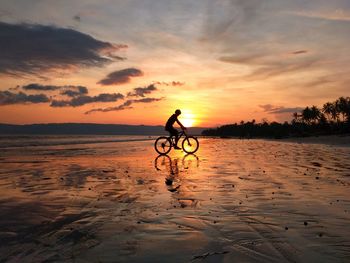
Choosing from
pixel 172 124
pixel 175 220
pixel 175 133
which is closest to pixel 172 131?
pixel 175 133

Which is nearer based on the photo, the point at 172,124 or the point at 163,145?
the point at 172,124

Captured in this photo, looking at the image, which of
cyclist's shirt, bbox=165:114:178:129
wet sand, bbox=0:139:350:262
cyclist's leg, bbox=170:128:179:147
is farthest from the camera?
cyclist's leg, bbox=170:128:179:147

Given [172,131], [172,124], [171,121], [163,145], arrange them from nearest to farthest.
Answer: [171,121]
[172,124]
[172,131]
[163,145]

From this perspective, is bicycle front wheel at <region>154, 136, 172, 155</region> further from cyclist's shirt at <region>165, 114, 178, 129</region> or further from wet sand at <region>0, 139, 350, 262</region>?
wet sand at <region>0, 139, 350, 262</region>

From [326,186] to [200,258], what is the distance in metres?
7.95

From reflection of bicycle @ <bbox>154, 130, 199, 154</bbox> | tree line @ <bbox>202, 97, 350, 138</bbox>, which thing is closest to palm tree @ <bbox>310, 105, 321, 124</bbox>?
tree line @ <bbox>202, 97, 350, 138</bbox>

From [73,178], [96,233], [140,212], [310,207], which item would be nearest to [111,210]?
[140,212]

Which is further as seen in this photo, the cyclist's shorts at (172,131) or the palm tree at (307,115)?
the palm tree at (307,115)

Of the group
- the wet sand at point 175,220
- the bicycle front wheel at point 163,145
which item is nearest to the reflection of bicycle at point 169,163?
the bicycle front wheel at point 163,145

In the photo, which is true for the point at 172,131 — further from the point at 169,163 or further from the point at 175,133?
the point at 169,163

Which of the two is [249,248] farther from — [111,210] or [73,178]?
[73,178]

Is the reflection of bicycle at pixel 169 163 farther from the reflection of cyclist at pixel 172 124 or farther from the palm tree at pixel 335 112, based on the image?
the palm tree at pixel 335 112

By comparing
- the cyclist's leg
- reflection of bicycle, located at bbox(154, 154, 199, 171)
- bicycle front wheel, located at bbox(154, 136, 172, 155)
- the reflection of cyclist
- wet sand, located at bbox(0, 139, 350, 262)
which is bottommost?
wet sand, located at bbox(0, 139, 350, 262)

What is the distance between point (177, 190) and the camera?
11.0 metres
